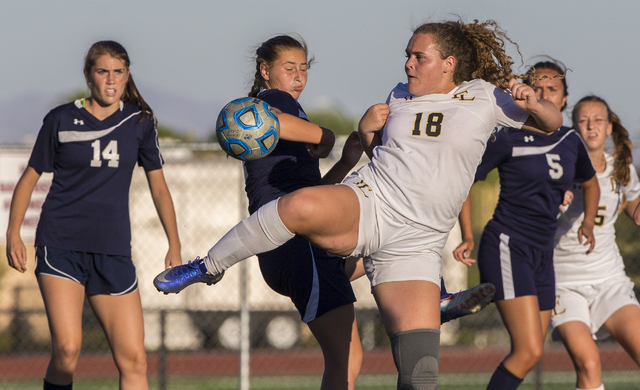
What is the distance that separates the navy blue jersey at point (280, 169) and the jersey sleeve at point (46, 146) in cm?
126

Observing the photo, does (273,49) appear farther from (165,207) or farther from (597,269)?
(597,269)

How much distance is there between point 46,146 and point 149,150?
0.60 metres

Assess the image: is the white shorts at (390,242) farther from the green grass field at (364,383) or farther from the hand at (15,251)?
the green grass field at (364,383)

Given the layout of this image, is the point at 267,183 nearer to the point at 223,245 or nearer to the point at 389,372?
the point at 223,245

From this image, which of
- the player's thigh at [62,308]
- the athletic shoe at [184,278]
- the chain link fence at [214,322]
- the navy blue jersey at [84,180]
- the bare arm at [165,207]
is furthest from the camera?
the chain link fence at [214,322]

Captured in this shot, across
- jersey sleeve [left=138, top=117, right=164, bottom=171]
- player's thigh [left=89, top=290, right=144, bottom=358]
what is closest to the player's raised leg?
player's thigh [left=89, top=290, right=144, bottom=358]

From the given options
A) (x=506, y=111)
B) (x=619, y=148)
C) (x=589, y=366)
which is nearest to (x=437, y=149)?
(x=506, y=111)

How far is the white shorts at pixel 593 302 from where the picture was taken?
204 inches

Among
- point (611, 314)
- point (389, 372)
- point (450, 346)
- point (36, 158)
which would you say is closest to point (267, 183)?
point (36, 158)

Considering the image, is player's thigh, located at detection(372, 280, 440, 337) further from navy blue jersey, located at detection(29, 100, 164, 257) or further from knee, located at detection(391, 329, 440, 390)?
navy blue jersey, located at detection(29, 100, 164, 257)

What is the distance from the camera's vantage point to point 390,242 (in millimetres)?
3361

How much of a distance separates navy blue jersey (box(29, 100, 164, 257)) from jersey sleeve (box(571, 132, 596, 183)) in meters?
2.98

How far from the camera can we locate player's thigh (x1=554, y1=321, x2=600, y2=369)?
4.96 meters

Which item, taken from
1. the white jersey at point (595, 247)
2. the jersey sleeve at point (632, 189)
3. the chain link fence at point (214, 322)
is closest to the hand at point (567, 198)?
the white jersey at point (595, 247)
